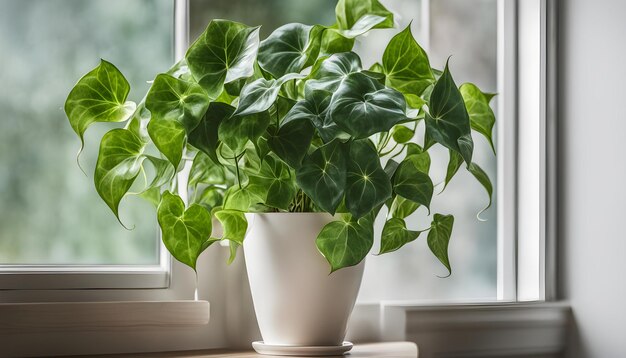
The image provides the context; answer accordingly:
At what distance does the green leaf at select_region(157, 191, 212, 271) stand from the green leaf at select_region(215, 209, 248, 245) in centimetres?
7

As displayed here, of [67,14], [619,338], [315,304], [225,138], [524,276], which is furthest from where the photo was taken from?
[524,276]

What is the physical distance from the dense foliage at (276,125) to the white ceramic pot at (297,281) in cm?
3

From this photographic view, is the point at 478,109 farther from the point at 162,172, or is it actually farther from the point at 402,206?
the point at 162,172

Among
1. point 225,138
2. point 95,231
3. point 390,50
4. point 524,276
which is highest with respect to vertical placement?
point 390,50

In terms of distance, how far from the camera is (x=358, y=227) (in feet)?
3.37

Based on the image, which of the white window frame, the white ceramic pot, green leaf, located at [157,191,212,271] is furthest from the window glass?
green leaf, located at [157,191,212,271]

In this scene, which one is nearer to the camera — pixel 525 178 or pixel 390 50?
pixel 390 50

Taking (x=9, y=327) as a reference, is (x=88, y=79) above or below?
above

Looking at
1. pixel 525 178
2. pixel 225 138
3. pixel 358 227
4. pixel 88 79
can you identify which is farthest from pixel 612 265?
pixel 88 79

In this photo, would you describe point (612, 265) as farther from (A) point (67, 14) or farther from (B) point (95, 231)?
(A) point (67, 14)

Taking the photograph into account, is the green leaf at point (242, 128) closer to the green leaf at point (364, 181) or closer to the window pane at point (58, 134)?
the green leaf at point (364, 181)

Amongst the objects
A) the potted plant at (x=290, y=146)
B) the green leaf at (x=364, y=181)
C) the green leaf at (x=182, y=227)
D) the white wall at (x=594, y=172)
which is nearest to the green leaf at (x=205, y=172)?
the potted plant at (x=290, y=146)

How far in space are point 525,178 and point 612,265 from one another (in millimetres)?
248

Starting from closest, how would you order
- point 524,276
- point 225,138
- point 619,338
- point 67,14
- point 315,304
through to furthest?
point 225,138, point 315,304, point 67,14, point 619,338, point 524,276
